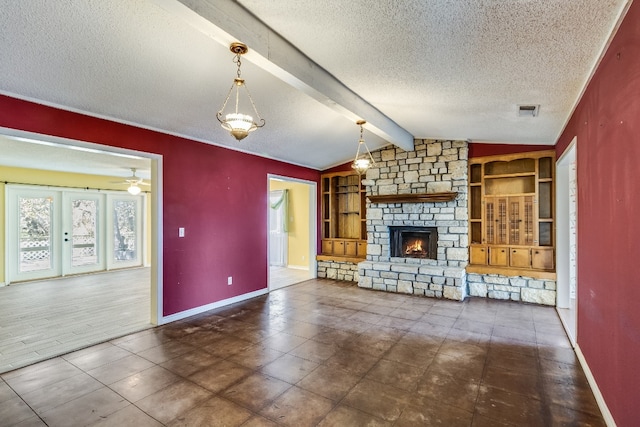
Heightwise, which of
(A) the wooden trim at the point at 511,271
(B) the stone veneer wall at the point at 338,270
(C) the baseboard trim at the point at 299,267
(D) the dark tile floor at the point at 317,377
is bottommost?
(D) the dark tile floor at the point at 317,377

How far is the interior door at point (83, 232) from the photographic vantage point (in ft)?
24.9

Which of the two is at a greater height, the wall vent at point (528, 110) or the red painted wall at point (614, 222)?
the wall vent at point (528, 110)

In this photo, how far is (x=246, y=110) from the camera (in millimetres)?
4016

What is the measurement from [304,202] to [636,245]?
24.3ft

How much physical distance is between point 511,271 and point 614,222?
11.6 ft

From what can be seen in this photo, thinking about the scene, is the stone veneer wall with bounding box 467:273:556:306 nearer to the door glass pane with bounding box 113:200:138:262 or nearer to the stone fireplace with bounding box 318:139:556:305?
the stone fireplace with bounding box 318:139:556:305

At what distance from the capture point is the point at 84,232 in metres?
7.95

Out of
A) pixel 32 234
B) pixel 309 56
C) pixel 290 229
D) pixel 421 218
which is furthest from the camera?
pixel 290 229

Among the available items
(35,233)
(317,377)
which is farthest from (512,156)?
(35,233)

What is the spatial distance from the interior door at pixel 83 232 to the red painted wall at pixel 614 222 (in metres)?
9.59

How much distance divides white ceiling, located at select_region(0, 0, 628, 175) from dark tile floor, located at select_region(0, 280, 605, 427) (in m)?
2.61

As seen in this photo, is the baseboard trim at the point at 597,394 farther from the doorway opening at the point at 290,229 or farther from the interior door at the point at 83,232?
the interior door at the point at 83,232

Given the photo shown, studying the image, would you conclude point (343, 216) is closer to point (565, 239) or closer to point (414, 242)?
point (414, 242)

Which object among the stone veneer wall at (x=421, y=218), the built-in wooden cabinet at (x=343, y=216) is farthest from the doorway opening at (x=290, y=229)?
the stone veneer wall at (x=421, y=218)
